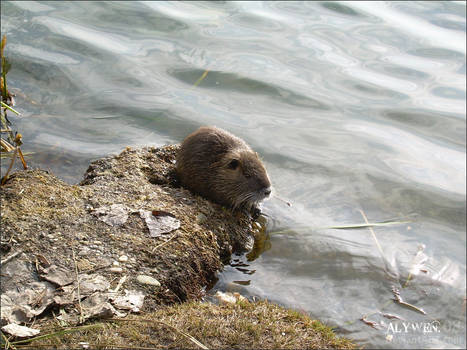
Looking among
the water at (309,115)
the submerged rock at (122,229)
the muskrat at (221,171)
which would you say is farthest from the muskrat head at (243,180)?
the water at (309,115)

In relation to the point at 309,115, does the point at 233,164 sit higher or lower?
higher

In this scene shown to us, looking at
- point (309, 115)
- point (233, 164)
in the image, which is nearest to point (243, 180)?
point (233, 164)

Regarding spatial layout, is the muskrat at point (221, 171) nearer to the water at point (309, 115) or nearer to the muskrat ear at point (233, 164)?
the muskrat ear at point (233, 164)

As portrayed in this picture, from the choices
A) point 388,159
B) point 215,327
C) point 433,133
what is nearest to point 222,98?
point 388,159

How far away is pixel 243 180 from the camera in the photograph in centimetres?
467

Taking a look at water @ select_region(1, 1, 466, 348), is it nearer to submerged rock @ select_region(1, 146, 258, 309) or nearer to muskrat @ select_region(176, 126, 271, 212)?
submerged rock @ select_region(1, 146, 258, 309)

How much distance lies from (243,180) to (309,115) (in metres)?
2.88

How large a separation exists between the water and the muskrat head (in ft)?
1.41

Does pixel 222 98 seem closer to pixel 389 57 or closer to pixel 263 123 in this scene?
pixel 263 123

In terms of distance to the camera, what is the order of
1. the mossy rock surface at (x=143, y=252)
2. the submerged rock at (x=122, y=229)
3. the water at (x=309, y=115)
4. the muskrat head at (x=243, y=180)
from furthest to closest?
the muskrat head at (x=243, y=180)
the water at (x=309, y=115)
the submerged rock at (x=122, y=229)
the mossy rock surface at (x=143, y=252)

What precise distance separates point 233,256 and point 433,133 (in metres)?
4.22

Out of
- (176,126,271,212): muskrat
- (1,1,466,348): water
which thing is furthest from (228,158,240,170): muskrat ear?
(1,1,466,348): water

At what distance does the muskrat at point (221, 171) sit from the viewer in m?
4.62

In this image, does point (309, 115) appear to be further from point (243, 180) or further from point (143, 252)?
point (143, 252)
